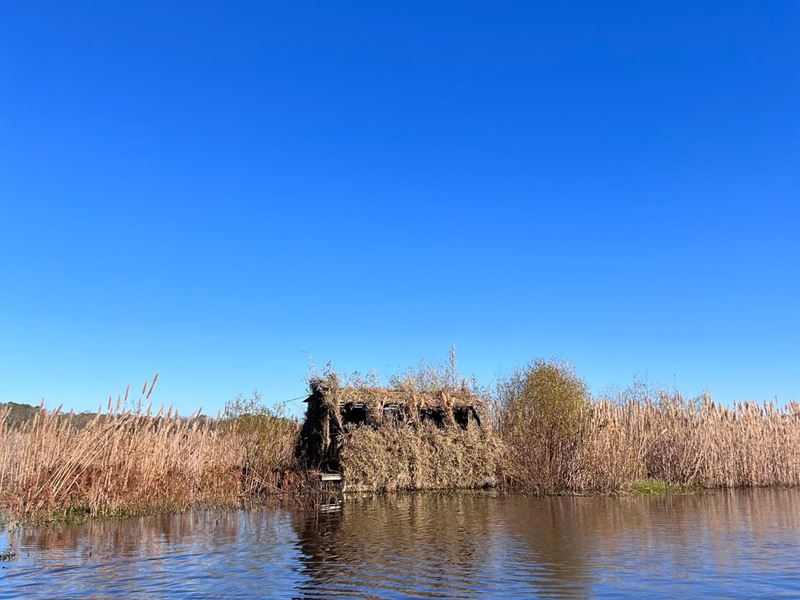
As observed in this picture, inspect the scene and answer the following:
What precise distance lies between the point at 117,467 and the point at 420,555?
966 cm

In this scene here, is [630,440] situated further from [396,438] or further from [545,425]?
[396,438]

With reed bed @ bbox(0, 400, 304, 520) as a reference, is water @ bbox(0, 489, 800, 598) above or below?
below

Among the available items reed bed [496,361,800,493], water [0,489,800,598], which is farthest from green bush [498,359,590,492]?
water [0,489,800,598]

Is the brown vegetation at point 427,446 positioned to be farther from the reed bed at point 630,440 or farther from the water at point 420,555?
the water at point 420,555

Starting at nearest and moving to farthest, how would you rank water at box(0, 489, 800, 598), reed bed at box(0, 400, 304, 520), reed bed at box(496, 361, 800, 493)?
water at box(0, 489, 800, 598), reed bed at box(0, 400, 304, 520), reed bed at box(496, 361, 800, 493)

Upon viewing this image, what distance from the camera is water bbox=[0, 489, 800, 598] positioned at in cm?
773

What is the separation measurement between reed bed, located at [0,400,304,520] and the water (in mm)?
1110

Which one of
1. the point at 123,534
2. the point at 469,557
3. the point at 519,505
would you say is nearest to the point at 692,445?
the point at 519,505

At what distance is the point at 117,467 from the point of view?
16.3 m

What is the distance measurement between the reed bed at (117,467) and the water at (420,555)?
1110 millimetres

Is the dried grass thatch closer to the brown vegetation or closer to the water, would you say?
the brown vegetation

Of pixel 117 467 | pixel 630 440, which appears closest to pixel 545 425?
pixel 630 440

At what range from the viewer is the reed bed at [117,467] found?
1477cm

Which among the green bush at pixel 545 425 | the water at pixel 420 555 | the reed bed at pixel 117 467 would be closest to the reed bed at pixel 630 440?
the green bush at pixel 545 425
